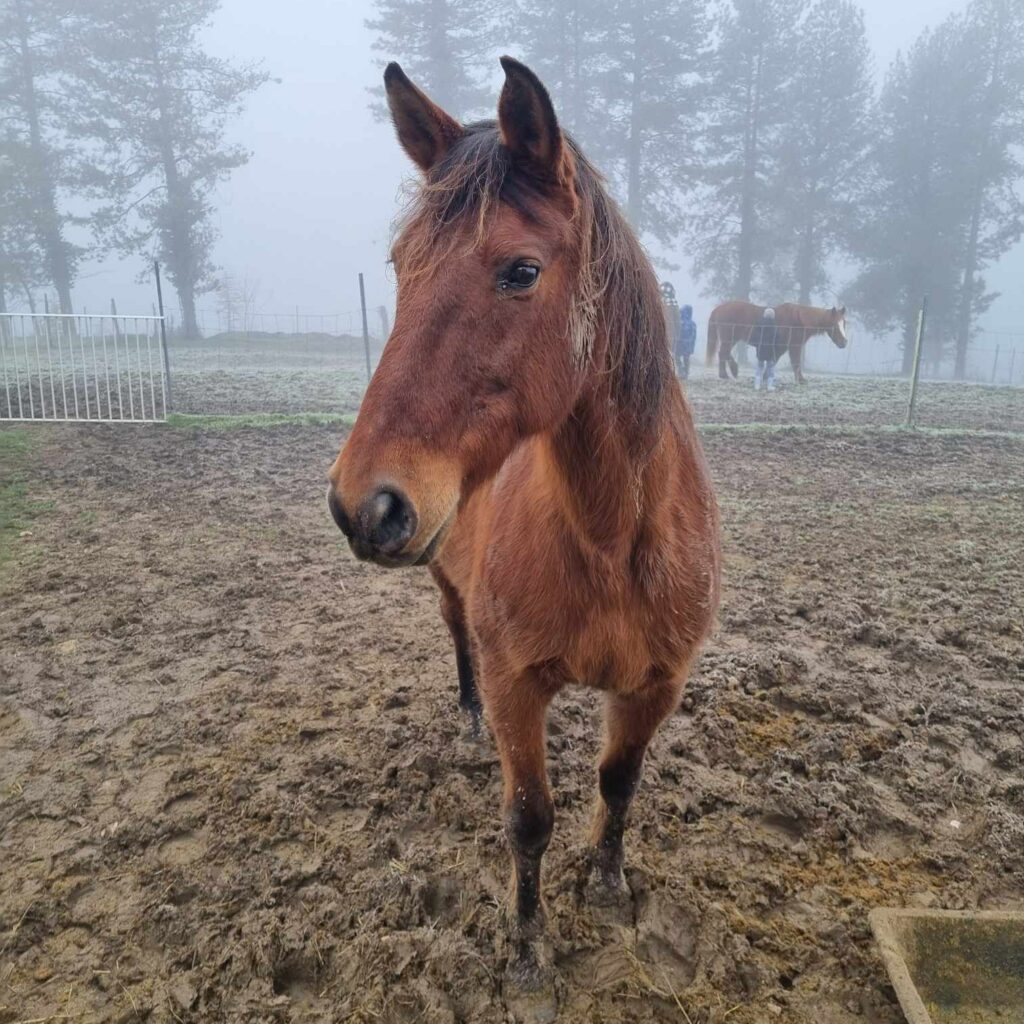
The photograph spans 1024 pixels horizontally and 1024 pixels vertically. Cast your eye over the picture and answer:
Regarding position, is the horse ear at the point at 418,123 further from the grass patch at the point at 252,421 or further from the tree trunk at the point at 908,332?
the tree trunk at the point at 908,332

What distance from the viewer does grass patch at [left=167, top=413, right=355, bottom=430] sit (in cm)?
991

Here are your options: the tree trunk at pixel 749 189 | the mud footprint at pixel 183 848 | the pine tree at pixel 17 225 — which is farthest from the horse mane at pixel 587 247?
the tree trunk at pixel 749 189

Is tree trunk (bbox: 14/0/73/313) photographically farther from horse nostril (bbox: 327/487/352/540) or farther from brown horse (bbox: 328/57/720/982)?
horse nostril (bbox: 327/487/352/540)

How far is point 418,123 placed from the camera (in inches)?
65.3

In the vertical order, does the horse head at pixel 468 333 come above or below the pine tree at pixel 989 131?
below

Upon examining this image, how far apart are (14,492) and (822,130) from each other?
38504mm

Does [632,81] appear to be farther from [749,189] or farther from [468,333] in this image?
[468,333]

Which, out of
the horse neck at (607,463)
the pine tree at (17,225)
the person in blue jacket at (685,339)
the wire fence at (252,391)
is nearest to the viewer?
the horse neck at (607,463)

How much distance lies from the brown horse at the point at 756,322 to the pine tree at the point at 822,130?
1443cm

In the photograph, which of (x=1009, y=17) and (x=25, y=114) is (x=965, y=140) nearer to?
(x=1009, y=17)

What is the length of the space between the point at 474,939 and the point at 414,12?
119ft

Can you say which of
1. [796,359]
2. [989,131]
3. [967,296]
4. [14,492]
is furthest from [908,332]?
[14,492]

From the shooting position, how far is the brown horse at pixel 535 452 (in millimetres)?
1352

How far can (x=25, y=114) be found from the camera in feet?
88.4
